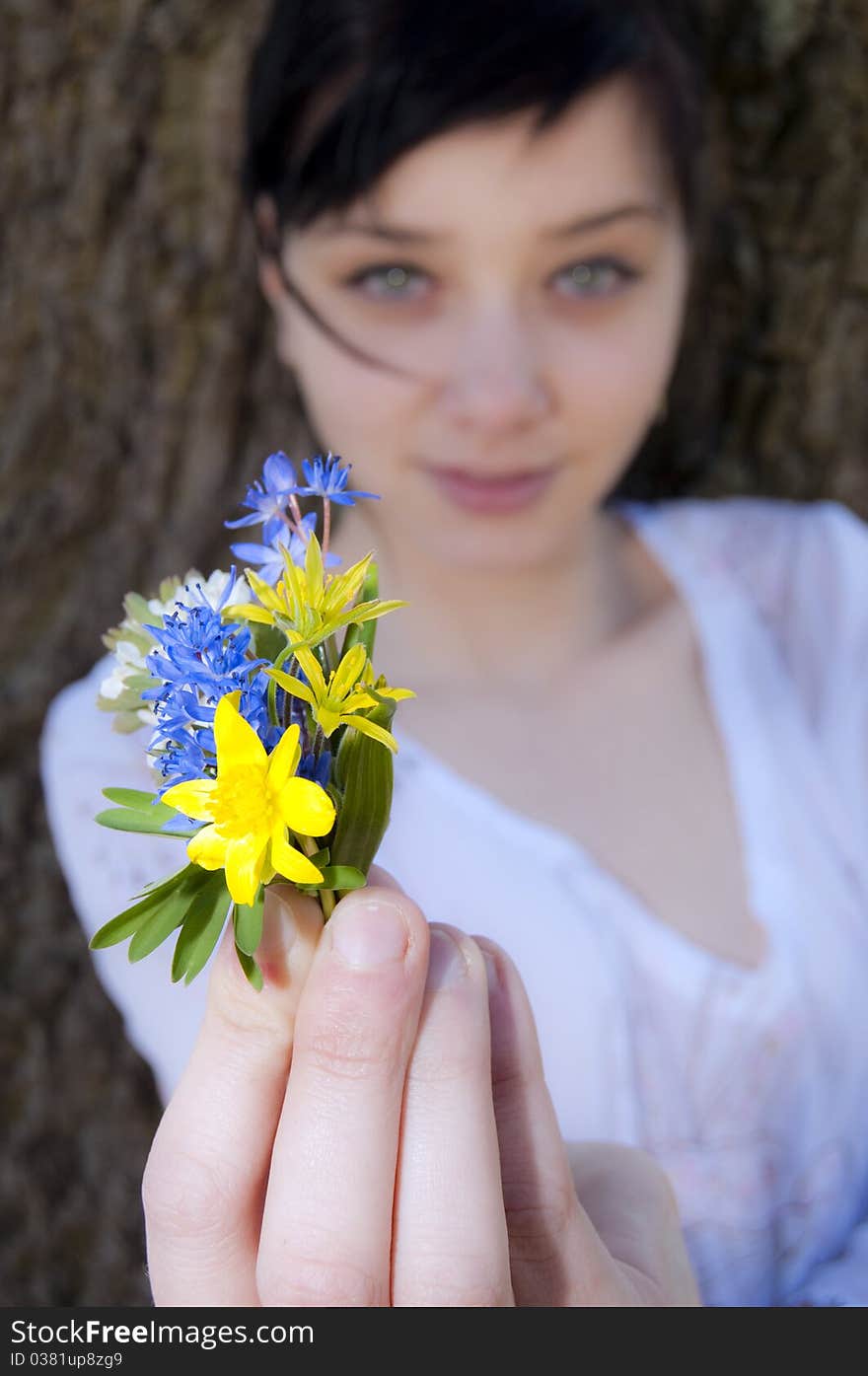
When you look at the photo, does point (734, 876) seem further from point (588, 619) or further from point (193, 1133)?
point (193, 1133)

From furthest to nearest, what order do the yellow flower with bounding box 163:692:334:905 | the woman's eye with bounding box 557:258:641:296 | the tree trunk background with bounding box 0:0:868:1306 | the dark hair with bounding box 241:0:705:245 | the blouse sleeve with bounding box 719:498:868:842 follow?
the blouse sleeve with bounding box 719:498:868:842
the tree trunk background with bounding box 0:0:868:1306
the woman's eye with bounding box 557:258:641:296
the dark hair with bounding box 241:0:705:245
the yellow flower with bounding box 163:692:334:905

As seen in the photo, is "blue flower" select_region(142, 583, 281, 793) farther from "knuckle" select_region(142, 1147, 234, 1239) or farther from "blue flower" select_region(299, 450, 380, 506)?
"knuckle" select_region(142, 1147, 234, 1239)

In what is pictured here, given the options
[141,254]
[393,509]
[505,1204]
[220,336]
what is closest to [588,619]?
[393,509]

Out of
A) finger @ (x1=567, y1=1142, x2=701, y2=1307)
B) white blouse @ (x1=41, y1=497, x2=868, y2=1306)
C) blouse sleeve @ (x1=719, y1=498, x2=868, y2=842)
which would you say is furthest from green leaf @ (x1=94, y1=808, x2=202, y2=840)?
blouse sleeve @ (x1=719, y1=498, x2=868, y2=842)

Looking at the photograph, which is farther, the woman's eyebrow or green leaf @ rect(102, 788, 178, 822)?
the woman's eyebrow

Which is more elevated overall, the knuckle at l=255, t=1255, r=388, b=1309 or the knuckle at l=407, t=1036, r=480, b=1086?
the knuckle at l=407, t=1036, r=480, b=1086

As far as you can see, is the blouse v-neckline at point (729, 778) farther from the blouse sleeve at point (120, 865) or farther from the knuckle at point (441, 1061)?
the knuckle at point (441, 1061)
